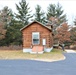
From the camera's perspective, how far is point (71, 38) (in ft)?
150

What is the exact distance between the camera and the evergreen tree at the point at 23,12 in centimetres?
5478

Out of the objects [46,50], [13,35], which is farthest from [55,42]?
[46,50]

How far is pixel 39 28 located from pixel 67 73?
16.5 m

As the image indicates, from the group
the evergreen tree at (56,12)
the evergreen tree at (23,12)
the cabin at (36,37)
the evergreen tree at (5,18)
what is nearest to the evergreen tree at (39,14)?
the evergreen tree at (56,12)

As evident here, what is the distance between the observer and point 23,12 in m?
55.6

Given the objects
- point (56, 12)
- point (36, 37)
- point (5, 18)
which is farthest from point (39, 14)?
point (36, 37)

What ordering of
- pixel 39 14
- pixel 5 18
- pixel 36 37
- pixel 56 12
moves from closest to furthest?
pixel 36 37 < pixel 5 18 < pixel 56 12 < pixel 39 14

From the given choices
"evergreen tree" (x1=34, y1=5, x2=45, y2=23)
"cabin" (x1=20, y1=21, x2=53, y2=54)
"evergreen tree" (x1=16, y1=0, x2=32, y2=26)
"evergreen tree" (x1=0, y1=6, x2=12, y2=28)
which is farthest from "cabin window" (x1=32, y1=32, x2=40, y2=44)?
"evergreen tree" (x1=34, y1=5, x2=45, y2=23)

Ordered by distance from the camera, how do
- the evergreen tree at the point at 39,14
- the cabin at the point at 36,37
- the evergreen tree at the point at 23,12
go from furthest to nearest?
the evergreen tree at the point at 39,14 < the evergreen tree at the point at 23,12 < the cabin at the point at 36,37

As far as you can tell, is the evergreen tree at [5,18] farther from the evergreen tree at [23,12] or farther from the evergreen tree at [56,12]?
the evergreen tree at [56,12]

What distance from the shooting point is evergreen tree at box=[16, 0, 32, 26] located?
180 ft

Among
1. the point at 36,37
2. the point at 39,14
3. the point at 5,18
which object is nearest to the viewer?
the point at 36,37

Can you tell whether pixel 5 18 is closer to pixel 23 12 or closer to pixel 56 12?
pixel 23 12

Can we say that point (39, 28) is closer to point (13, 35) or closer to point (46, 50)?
point (46, 50)
